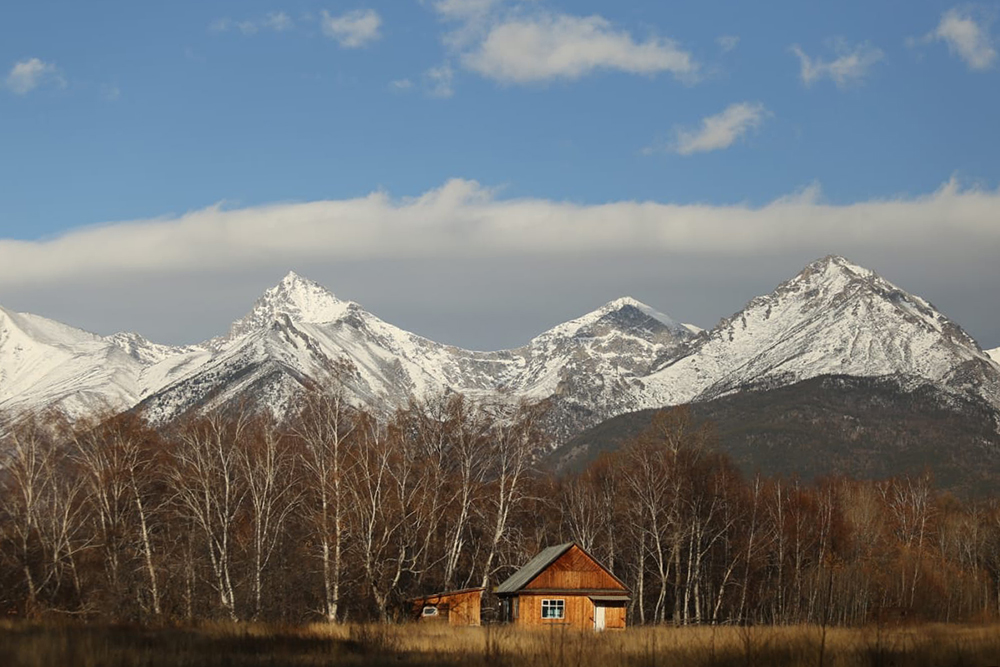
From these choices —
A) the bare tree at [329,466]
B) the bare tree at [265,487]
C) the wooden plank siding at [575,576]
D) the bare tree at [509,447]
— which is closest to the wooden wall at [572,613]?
the wooden plank siding at [575,576]

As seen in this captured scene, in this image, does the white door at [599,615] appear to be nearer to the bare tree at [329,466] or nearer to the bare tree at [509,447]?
the bare tree at [509,447]

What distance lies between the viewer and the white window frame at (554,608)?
61844 mm

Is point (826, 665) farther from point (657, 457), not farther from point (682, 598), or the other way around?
point (682, 598)

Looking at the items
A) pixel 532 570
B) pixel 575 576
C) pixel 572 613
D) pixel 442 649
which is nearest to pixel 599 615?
pixel 572 613

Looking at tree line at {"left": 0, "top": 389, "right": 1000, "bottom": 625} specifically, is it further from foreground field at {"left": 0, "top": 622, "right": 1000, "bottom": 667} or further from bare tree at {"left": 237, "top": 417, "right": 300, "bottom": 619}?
foreground field at {"left": 0, "top": 622, "right": 1000, "bottom": 667}

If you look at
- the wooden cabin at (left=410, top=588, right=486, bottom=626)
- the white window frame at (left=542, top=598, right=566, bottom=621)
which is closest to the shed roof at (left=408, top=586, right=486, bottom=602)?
the wooden cabin at (left=410, top=588, right=486, bottom=626)

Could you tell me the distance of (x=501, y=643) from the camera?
937 inches

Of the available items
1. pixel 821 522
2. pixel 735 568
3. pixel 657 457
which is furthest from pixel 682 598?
pixel 657 457

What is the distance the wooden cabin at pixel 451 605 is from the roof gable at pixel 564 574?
8.52 feet

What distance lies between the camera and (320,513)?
55.1m

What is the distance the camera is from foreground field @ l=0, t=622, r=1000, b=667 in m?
17.7

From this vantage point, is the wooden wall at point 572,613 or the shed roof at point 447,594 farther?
the wooden wall at point 572,613

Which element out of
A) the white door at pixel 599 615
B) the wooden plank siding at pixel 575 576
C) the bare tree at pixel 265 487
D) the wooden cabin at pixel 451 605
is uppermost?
the bare tree at pixel 265 487

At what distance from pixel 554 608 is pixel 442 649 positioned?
125 ft
